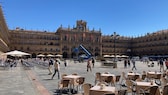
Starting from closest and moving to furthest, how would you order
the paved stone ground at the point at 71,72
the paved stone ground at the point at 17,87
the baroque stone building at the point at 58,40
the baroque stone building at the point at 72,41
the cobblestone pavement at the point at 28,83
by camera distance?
1. the paved stone ground at the point at 17,87
2. the cobblestone pavement at the point at 28,83
3. the paved stone ground at the point at 71,72
4. the baroque stone building at the point at 58,40
5. the baroque stone building at the point at 72,41

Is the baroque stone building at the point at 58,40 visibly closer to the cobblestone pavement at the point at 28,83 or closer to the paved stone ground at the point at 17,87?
the cobblestone pavement at the point at 28,83

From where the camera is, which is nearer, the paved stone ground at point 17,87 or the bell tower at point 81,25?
the paved stone ground at point 17,87

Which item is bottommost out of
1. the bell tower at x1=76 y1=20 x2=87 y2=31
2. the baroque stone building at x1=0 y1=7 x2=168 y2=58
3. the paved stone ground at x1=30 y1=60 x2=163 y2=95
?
the paved stone ground at x1=30 y1=60 x2=163 y2=95

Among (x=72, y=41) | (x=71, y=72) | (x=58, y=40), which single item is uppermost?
(x=58, y=40)

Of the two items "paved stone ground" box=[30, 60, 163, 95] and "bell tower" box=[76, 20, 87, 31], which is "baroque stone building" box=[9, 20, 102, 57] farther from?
Result: "paved stone ground" box=[30, 60, 163, 95]

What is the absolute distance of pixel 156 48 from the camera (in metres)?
89.0

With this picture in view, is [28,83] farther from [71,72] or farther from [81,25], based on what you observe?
[81,25]

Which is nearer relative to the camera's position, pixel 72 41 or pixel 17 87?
pixel 17 87

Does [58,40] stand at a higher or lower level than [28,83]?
higher

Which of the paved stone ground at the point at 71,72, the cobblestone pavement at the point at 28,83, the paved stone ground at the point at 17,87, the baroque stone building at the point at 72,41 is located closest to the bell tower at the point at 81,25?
the baroque stone building at the point at 72,41

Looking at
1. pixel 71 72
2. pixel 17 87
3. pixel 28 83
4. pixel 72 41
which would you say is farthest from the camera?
pixel 72 41

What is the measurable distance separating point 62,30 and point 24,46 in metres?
16.5

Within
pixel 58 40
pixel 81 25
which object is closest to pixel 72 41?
pixel 58 40

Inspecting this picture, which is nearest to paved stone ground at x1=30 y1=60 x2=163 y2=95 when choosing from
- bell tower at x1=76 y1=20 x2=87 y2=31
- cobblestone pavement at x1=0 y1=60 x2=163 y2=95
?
cobblestone pavement at x1=0 y1=60 x2=163 y2=95
